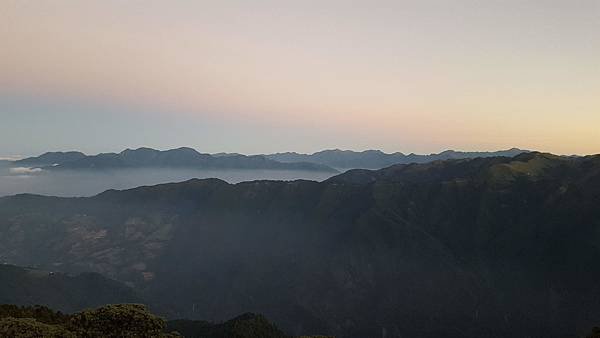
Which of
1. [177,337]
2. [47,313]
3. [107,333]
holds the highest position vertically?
[107,333]

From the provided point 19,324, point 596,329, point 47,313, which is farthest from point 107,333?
point 596,329

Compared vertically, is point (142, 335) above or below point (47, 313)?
above

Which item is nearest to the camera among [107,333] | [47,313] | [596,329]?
[107,333]

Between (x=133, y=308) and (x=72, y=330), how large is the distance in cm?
1190

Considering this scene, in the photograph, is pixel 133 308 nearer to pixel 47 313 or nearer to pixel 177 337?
pixel 177 337

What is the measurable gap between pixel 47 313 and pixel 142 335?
93.3 meters

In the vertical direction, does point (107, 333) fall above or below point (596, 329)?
above

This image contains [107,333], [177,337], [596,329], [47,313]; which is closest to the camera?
[107,333]

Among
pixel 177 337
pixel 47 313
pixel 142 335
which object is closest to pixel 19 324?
pixel 142 335

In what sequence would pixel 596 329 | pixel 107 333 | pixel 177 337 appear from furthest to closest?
1. pixel 596 329
2. pixel 177 337
3. pixel 107 333

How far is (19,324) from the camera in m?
91.4

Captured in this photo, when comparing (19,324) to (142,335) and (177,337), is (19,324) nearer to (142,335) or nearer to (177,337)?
(142,335)

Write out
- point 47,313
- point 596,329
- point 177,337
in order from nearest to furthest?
point 177,337 → point 596,329 → point 47,313

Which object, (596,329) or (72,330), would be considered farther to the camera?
(596,329)
